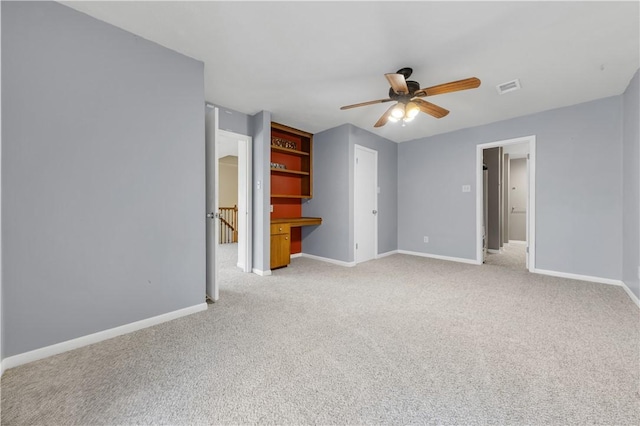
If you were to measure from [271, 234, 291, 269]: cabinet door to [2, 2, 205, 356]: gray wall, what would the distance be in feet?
5.22

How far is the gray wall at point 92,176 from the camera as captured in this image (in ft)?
5.45

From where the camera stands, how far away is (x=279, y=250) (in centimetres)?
411

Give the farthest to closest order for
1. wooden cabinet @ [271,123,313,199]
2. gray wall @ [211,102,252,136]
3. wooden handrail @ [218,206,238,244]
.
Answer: wooden handrail @ [218,206,238,244] → wooden cabinet @ [271,123,313,199] → gray wall @ [211,102,252,136]

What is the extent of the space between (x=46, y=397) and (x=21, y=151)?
5.05 feet

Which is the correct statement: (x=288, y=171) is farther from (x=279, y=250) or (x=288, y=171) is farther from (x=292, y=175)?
(x=279, y=250)

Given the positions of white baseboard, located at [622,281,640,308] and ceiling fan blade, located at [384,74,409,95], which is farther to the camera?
white baseboard, located at [622,281,640,308]

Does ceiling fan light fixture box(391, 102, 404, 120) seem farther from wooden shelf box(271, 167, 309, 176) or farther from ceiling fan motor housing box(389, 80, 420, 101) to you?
wooden shelf box(271, 167, 309, 176)

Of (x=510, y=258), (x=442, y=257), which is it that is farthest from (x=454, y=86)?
(x=510, y=258)

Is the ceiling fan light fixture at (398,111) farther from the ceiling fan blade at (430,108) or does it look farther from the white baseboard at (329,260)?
the white baseboard at (329,260)

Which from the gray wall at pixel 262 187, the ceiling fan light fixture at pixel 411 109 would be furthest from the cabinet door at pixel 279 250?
the ceiling fan light fixture at pixel 411 109

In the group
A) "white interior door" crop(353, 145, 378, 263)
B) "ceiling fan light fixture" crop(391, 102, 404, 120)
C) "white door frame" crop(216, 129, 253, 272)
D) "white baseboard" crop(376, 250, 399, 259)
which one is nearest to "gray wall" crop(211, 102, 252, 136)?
"white door frame" crop(216, 129, 253, 272)

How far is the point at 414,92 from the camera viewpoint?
2.65 metres

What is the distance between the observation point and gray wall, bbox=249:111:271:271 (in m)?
3.73

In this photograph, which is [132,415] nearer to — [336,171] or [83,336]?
[83,336]
